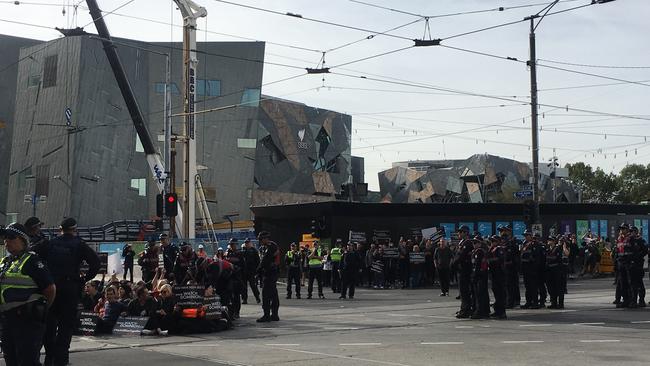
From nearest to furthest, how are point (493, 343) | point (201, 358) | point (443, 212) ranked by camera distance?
1. point (201, 358)
2. point (493, 343)
3. point (443, 212)

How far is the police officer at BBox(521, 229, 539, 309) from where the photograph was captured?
19.8 meters

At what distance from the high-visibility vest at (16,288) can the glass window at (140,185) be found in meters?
60.9

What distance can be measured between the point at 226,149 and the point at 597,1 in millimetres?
49997

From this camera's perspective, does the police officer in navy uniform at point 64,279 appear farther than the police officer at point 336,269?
No

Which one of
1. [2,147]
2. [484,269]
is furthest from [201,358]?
[2,147]

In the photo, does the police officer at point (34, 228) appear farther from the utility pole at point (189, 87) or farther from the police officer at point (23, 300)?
the utility pole at point (189, 87)

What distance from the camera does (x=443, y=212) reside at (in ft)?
117

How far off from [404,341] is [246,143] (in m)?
59.3

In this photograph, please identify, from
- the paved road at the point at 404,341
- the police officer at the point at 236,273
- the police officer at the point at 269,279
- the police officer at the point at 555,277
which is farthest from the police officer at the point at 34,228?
the police officer at the point at 555,277

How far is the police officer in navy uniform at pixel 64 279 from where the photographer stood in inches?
408

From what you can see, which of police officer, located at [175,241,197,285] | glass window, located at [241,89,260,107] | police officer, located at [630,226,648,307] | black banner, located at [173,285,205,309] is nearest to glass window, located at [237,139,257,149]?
glass window, located at [241,89,260,107]

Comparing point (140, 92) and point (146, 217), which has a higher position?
A: point (140, 92)

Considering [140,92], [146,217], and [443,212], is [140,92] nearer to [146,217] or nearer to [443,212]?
[146,217]

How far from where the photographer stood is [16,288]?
7605 millimetres
